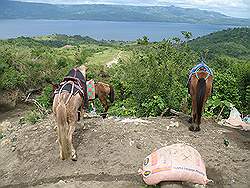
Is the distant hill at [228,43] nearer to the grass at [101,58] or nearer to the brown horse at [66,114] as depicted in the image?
the grass at [101,58]

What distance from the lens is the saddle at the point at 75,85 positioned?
260 inches

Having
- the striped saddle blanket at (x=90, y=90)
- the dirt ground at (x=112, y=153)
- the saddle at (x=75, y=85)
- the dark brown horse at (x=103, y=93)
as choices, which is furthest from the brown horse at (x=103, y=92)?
the saddle at (x=75, y=85)

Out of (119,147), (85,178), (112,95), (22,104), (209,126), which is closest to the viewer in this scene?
(85,178)

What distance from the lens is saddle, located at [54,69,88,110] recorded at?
6594mm

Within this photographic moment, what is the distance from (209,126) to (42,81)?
19.3 m

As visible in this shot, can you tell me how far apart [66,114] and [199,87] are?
3.28 m

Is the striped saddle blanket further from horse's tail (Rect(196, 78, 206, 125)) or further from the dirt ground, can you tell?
horse's tail (Rect(196, 78, 206, 125))

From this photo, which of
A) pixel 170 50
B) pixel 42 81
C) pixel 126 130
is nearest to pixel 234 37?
pixel 42 81

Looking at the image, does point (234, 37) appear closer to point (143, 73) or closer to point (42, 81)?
point (42, 81)

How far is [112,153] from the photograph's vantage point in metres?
6.71

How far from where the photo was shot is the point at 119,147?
686cm

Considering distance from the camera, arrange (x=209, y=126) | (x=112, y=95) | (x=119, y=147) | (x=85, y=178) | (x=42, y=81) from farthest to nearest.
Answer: (x=42, y=81) < (x=112, y=95) < (x=209, y=126) < (x=119, y=147) < (x=85, y=178)

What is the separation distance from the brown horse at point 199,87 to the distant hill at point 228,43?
57.7 meters

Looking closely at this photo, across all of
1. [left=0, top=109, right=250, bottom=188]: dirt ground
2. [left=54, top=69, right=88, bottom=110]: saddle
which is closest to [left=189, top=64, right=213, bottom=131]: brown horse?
[left=0, top=109, right=250, bottom=188]: dirt ground
